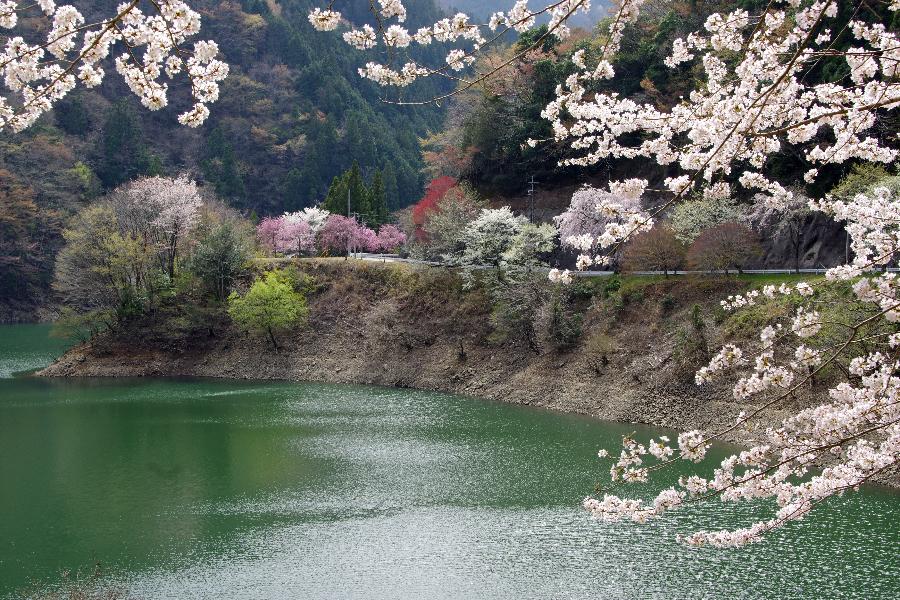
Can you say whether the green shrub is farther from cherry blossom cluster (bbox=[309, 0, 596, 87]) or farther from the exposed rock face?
cherry blossom cluster (bbox=[309, 0, 596, 87])

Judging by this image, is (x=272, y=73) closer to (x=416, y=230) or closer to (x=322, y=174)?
(x=322, y=174)

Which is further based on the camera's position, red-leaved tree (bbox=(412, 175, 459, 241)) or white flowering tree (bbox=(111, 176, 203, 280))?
red-leaved tree (bbox=(412, 175, 459, 241))

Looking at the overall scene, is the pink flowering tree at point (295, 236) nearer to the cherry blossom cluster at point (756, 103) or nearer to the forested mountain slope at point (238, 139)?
the forested mountain slope at point (238, 139)

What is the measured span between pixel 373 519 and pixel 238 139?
62711mm

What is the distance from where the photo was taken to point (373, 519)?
44.5 feet

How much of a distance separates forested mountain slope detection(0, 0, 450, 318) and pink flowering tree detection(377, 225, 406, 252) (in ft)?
66.6

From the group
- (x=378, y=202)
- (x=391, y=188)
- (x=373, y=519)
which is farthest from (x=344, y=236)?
(x=373, y=519)

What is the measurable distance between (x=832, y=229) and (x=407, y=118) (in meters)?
59.9

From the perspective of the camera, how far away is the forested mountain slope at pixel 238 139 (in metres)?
51.6

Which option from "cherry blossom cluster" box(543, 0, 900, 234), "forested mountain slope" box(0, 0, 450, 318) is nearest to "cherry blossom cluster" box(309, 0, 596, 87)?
"cherry blossom cluster" box(543, 0, 900, 234)

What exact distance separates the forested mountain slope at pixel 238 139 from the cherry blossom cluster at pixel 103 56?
50.7 m

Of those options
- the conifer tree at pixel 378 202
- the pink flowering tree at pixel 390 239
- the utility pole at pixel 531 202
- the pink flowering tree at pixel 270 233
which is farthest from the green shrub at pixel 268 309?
the conifer tree at pixel 378 202

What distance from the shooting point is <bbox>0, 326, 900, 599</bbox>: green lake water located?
10.7 m

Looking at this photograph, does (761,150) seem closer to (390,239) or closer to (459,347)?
(459,347)
